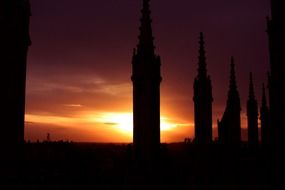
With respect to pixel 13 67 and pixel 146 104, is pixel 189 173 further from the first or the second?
pixel 13 67

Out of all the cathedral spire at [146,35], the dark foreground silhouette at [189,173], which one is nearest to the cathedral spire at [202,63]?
the dark foreground silhouette at [189,173]

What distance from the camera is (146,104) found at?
10.0 meters

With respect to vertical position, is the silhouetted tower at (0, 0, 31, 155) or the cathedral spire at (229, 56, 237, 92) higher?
the cathedral spire at (229, 56, 237, 92)

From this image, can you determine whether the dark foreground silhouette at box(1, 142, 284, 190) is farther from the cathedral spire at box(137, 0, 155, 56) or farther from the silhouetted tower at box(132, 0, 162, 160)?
the cathedral spire at box(137, 0, 155, 56)

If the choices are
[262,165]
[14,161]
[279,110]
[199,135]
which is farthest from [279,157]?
[14,161]

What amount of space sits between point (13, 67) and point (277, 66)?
1500cm

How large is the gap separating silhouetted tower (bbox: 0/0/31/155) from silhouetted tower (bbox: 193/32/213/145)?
7447 mm

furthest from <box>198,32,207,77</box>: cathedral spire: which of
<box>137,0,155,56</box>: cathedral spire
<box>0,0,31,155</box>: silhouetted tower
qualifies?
<box>0,0,31,155</box>: silhouetted tower

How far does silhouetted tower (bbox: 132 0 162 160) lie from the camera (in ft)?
32.9

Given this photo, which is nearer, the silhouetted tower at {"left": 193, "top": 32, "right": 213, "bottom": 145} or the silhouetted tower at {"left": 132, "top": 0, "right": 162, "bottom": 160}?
the silhouetted tower at {"left": 132, "top": 0, "right": 162, "bottom": 160}

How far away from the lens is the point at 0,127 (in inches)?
336

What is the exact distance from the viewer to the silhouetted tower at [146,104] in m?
10.0

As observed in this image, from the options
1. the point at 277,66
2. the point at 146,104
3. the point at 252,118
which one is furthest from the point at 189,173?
the point at 252,118

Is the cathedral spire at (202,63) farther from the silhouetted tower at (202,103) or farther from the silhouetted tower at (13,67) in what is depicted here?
the silhouetted tower at (13,67)
